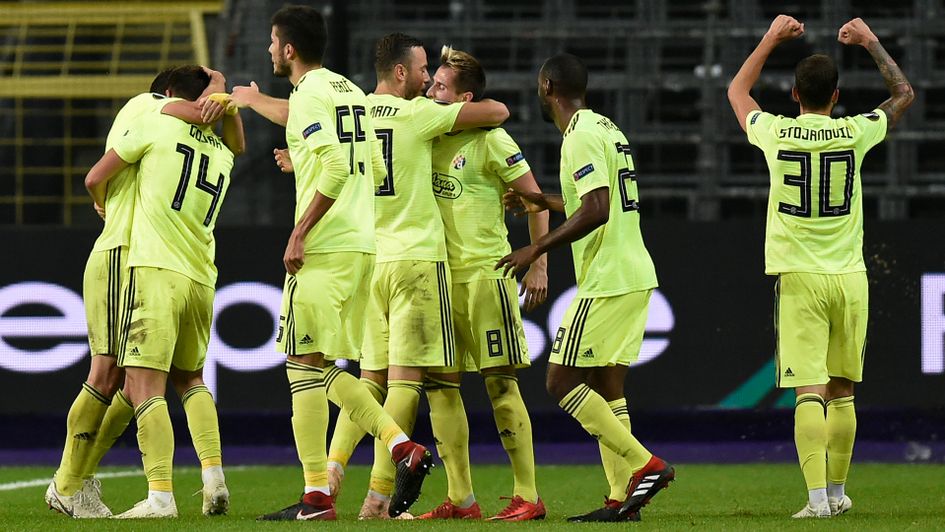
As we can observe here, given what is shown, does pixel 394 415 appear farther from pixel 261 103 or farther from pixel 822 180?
pixel 822 180

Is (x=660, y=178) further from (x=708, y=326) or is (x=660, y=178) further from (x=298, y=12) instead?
(x=298, y=12)

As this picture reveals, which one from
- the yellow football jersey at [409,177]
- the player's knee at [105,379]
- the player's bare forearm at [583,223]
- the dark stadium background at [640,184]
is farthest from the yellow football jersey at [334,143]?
the dark stadium background at [640,184]

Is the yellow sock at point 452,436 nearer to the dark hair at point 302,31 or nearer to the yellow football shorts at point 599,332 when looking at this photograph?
the yellow football shorts at point 599,332

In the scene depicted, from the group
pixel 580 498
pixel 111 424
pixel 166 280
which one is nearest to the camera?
pixel 166 280

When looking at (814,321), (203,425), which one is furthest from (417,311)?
(814,321)

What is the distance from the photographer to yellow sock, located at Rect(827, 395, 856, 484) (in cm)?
650

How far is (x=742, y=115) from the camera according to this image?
21.6ft

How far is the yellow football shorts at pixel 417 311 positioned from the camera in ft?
20.9

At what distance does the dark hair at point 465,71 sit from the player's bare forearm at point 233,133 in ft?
3.28

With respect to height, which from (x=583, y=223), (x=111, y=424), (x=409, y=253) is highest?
(x=583, y=223)

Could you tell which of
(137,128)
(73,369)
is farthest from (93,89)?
(137,128)

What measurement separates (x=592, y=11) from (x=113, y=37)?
4.91 metres

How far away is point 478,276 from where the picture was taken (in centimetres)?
657

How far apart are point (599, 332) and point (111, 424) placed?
2292 mm
